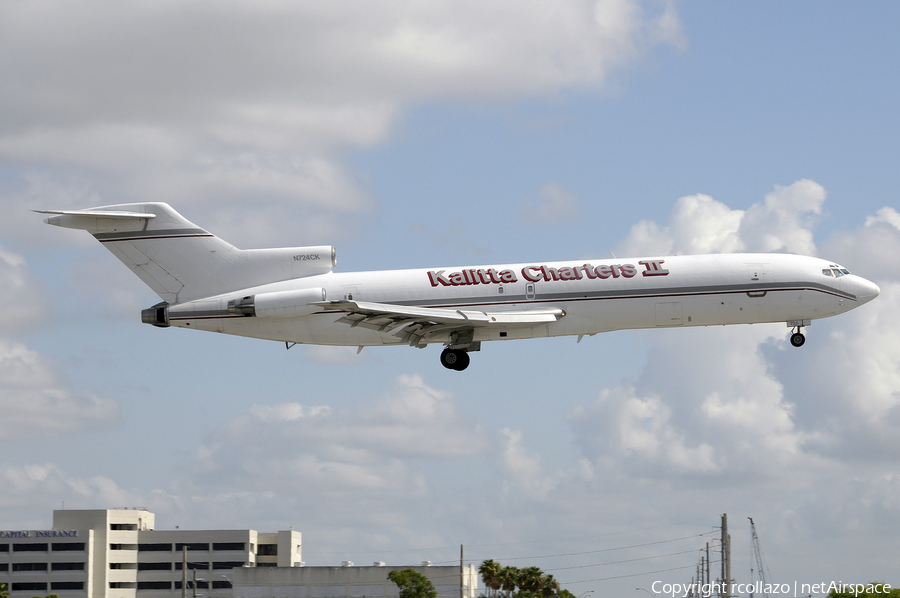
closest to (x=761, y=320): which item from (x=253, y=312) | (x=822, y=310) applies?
(x=822, y=310)

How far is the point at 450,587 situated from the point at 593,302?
62501 mm

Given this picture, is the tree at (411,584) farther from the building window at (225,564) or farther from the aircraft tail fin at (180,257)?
the aircraft tail fin at (180,257)

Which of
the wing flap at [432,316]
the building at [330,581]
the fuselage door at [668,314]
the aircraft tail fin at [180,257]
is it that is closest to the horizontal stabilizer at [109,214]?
the aircraft tail fin at [180,257]

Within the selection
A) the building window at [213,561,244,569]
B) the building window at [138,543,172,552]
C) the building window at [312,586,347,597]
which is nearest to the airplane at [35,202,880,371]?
the building window at [312,586,347,597]

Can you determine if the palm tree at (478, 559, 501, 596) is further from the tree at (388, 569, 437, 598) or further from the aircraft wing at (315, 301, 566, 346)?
the aircraft wing at (315, 301, 566, 346)

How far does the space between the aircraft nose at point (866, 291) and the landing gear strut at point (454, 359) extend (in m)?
15.0

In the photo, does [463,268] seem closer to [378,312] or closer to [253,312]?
[378,312]

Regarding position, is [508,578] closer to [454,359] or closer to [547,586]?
[547,586]

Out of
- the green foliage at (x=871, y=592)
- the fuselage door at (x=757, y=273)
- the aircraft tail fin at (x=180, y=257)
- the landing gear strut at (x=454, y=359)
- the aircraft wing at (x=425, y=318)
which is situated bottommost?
the green foliage at (x=871, y=592)

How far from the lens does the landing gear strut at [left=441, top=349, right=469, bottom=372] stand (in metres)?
42.9

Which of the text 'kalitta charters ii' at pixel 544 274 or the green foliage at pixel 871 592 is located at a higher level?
the text 'kalitta charters ii' at pixel 544 274

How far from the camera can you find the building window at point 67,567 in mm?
123938

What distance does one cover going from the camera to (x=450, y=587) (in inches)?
3846

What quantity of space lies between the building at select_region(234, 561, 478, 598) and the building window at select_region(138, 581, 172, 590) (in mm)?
30547
